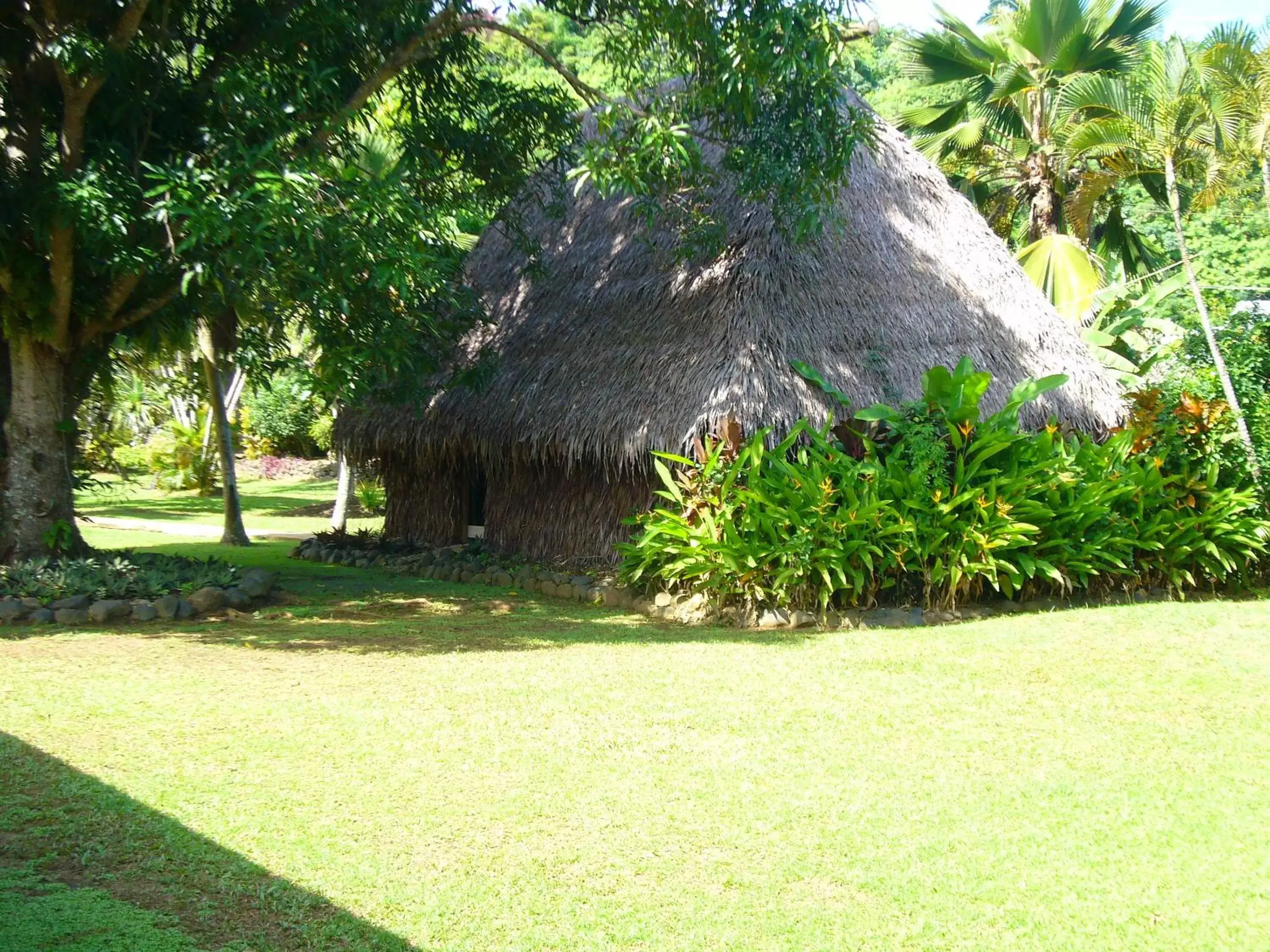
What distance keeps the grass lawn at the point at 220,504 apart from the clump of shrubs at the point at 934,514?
810 cm

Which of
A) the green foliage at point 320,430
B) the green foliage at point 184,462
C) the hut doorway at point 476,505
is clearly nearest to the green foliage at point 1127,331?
the hut doorway at point 476,505

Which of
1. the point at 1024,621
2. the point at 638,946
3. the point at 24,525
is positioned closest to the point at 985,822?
the point at 638,946

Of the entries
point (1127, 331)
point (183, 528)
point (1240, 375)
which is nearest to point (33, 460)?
point (183, 528)

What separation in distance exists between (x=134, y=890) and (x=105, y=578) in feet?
18.1

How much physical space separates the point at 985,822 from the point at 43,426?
306 inches

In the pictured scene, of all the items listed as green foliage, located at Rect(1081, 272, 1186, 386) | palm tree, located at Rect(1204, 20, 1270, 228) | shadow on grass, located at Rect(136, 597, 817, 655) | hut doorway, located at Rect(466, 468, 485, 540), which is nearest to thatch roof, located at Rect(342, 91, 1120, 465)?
hut doorway, located at Rect(466, 468, 485, 540)

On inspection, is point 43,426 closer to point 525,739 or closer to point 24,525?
point 24,525

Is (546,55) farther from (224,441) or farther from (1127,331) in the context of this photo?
(1127,331)

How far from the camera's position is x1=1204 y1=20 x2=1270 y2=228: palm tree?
384 inches

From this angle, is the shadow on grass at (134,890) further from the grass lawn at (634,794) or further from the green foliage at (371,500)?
→ the green foliage at (371,500)

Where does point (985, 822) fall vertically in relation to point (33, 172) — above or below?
below

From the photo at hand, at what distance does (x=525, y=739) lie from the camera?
5461 millimetres

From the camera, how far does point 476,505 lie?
504 inches

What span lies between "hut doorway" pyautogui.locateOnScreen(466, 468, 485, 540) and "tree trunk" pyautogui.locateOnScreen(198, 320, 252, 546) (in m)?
2.74
